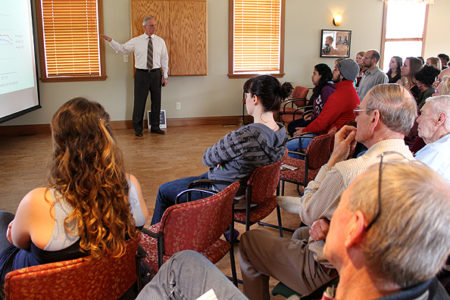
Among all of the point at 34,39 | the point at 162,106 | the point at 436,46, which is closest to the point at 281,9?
the point at 162,106

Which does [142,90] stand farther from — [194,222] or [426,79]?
[194,222]

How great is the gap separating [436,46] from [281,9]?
385 cm

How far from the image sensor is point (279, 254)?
1.82 m

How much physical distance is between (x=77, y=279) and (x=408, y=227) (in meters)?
1.09

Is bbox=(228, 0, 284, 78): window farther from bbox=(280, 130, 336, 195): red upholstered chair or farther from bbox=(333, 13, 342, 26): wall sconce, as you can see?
bbox=(280, 130, 336, 195): red upholstered chair

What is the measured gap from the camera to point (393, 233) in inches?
31.4

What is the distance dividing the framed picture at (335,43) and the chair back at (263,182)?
20.5ft

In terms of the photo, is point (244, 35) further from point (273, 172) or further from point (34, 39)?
point (273, 172)

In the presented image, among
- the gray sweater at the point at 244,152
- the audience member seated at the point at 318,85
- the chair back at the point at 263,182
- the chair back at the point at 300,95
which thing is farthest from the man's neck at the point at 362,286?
the chair back at the point at 300,95

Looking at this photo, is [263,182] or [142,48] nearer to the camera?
[263,182]

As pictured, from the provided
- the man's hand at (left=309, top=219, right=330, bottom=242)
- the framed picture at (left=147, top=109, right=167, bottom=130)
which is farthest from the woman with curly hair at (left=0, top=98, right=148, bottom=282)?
the framed picture at (left=147, top=109, right=167, bottom=130)

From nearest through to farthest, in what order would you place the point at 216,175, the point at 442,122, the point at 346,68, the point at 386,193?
1. the point at 386,193
2. the point at 442,122
3. the point at 216,175
4. the point at 346,68

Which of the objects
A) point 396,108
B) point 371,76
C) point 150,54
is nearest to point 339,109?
point 396,108

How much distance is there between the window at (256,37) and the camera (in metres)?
7.60
